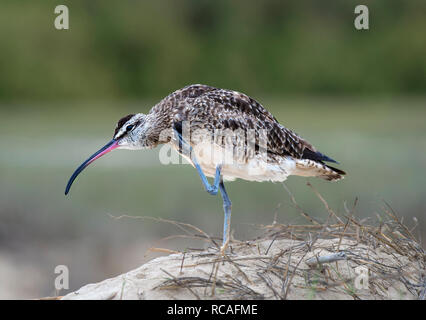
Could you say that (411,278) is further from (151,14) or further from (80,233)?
(151,14)

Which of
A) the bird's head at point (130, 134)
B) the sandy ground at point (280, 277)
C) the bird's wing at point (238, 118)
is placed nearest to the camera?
the sandy ground at point (280, 277)

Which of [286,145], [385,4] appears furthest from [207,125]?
[385,4]

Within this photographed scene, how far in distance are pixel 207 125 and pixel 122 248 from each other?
7.01 meters

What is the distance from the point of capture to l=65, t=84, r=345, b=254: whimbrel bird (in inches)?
249

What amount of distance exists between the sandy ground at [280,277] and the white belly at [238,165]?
94cm

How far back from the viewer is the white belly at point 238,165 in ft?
20.7

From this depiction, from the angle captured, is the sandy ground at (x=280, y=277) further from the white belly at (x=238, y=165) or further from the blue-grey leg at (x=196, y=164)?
the white belly at (x=238, y=165)

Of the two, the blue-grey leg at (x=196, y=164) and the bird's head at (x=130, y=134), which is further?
the bird's head at (x=130, y=134)

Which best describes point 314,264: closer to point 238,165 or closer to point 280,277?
point 280,277

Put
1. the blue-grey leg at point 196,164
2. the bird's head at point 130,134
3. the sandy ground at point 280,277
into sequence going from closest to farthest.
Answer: the sandy ground at point 280,277 < the blue-grey leg at point 196,164 < the bird's head at point 130,134

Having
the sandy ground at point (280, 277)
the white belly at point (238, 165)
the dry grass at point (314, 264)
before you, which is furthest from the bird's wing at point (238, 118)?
the sandy ground at point (280, 277)

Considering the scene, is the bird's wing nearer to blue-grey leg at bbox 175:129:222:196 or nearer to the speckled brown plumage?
the speckled brown plumage

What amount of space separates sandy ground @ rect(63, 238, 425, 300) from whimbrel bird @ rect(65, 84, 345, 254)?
2.72 feet

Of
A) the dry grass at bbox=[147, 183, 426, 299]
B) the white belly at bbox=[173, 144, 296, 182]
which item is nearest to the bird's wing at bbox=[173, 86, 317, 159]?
the white belly at bbox=[173, 144, 296, 182]
